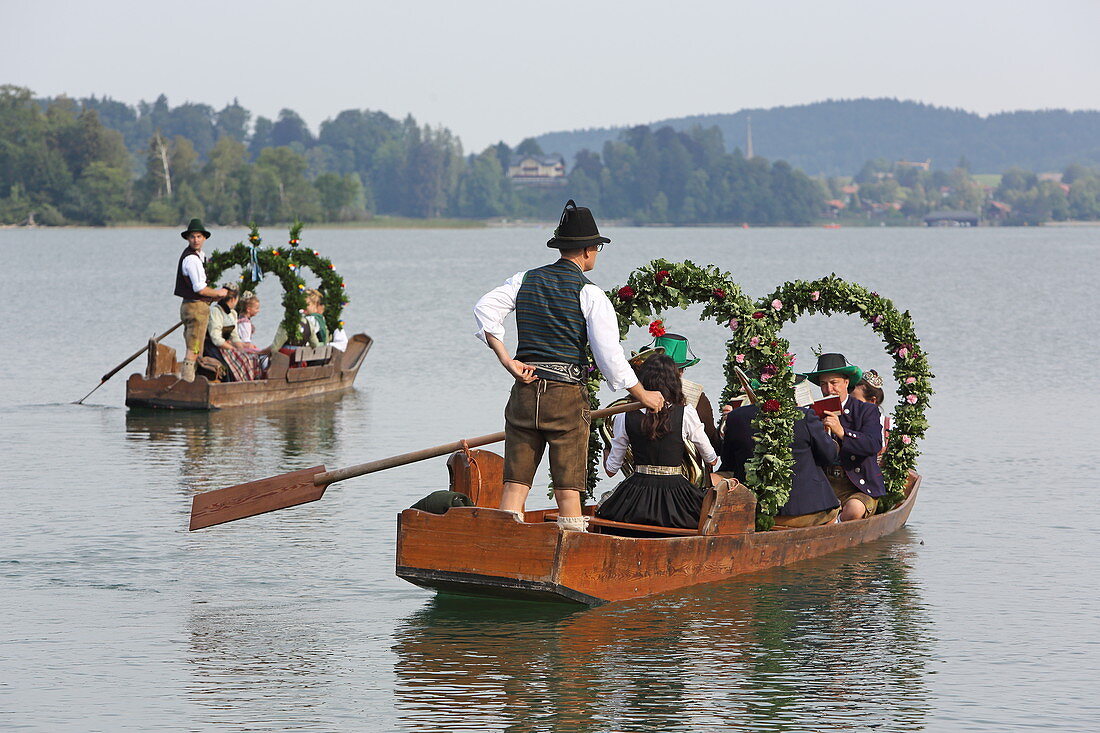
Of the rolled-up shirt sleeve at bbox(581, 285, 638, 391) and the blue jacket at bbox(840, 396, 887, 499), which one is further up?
the rolled-up shirt sleeve at bbox(581, 285, 638, 391)

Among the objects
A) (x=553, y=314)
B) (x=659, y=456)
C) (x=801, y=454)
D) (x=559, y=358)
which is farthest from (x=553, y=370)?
(x=801, y=454)

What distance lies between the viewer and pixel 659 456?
11.5m

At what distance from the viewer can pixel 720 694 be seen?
9531 mm

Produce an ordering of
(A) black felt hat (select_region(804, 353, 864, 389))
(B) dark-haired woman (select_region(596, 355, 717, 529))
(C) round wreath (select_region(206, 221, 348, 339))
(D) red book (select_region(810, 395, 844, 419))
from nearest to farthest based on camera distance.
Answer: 1. (B) dark-haired woman (select_region(596, 355, 717, 529))
2. (A) black felt hat (select_region(804, 353, 864, 389))
3. (D) red book (select_region(810, 395, 844, 419))
4. (C) round wreath (select_region(206, 221, 348, 339))

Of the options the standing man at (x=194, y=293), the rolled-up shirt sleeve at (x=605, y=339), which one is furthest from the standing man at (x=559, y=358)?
the standing man at (x=194, y=293)

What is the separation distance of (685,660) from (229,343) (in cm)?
1365

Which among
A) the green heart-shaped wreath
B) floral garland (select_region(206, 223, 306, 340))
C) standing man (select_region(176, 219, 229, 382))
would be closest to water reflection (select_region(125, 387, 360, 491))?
standing man (select_region(176, 219, 229, 382))

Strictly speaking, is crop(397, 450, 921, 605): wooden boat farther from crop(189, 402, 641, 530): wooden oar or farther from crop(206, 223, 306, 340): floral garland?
crop(206, 223, 306, 340): floral garland

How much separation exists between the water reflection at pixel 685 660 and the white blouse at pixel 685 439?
1036 millimetres

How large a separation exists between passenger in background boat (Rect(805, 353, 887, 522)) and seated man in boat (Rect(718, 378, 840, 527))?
0.34 m

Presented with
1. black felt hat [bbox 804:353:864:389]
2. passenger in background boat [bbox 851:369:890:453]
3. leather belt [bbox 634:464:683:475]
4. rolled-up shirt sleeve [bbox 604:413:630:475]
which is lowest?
leather belt [bbox 634:464:683:475]

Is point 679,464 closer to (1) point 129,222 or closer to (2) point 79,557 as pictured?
(2) point 79,557

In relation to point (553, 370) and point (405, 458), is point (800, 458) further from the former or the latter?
point (405, 458)

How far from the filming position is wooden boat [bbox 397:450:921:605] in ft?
35.0
